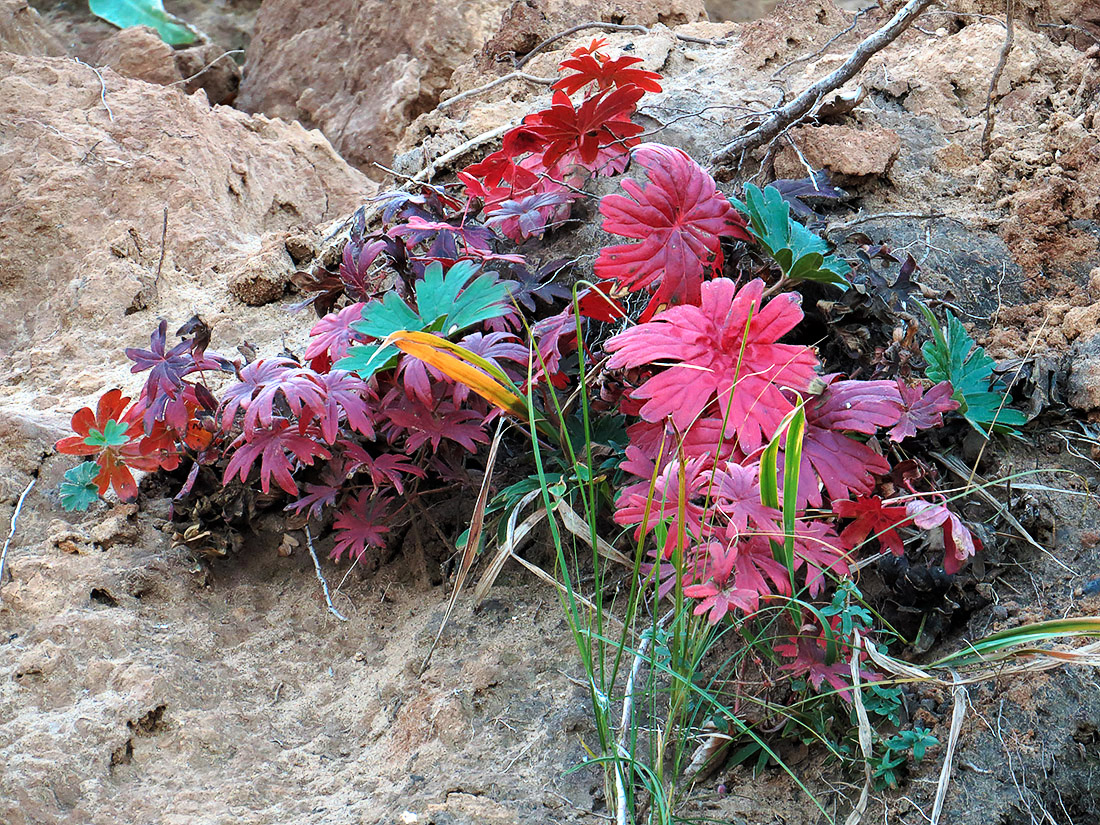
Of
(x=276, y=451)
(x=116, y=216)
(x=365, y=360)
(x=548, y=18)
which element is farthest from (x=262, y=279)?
(x=548, y=18)

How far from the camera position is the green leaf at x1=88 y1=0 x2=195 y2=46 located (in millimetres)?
5445

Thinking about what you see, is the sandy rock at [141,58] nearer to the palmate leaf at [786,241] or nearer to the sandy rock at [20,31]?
the sandy rock at [20,31]

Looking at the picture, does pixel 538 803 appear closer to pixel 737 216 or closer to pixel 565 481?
pixel 565 481

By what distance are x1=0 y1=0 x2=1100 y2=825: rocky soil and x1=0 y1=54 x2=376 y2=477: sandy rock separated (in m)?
0.01

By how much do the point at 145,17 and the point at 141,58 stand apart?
1.04 meters

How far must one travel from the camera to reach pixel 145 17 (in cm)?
554

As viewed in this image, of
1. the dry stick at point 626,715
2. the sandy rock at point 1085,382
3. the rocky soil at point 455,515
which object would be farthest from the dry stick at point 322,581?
the sandy rock at point 1085,382

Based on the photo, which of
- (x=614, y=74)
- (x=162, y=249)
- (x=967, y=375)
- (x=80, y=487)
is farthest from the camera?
(x=162, y=249)

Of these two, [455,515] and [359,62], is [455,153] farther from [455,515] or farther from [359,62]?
[359,62]

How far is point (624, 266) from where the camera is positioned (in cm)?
162

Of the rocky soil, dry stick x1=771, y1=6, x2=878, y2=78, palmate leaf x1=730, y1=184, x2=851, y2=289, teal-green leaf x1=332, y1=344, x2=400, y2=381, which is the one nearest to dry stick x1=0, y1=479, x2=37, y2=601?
the rocky soil

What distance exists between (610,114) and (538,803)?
1.37 metres

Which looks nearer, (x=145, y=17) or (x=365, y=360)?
(x=365, y=360)

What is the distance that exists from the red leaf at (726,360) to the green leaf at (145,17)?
5038 mm
